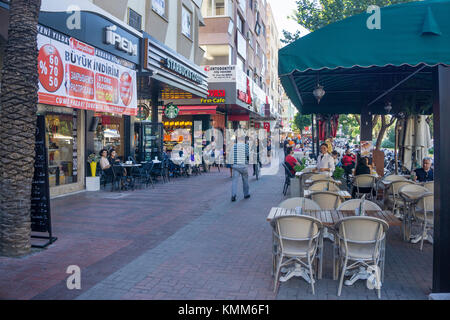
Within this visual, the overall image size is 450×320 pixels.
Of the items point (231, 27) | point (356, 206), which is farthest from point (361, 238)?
point (231, 27)

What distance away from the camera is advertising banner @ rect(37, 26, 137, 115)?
8.89m

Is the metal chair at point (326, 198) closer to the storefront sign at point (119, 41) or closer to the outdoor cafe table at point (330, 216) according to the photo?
the outdoor cafe table at point (330, 216)

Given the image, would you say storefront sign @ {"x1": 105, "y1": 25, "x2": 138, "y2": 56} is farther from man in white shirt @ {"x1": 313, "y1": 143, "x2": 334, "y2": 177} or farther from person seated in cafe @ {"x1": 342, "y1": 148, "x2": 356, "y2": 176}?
person seated in cafe @ {"x1": 342, "y1": 148, "x2": 356, "y2": 176}

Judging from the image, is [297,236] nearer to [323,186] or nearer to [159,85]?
[323,186]

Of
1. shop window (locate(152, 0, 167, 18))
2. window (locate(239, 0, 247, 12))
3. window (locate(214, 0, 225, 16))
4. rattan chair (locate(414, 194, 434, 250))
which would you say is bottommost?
rattan chair (locate(414, 194, 434, 250))

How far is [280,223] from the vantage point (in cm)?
472

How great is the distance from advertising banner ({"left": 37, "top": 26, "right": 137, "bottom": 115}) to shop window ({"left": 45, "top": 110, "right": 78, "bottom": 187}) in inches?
64.9

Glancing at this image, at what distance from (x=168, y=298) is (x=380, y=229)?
2625mm

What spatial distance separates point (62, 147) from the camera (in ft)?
39.3

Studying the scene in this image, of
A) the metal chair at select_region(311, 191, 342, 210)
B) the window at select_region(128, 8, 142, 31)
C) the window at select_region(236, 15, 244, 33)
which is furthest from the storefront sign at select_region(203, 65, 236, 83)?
the metal chair at select_region(311, 191, 342, 210)

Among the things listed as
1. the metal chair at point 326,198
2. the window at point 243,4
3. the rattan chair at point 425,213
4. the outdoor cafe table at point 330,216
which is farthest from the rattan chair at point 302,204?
the window at point 243,4

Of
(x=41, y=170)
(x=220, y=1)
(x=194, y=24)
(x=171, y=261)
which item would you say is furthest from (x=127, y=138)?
(x=220, y=1)

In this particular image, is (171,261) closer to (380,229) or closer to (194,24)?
(380,229)

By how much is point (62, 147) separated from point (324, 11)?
521 inches
